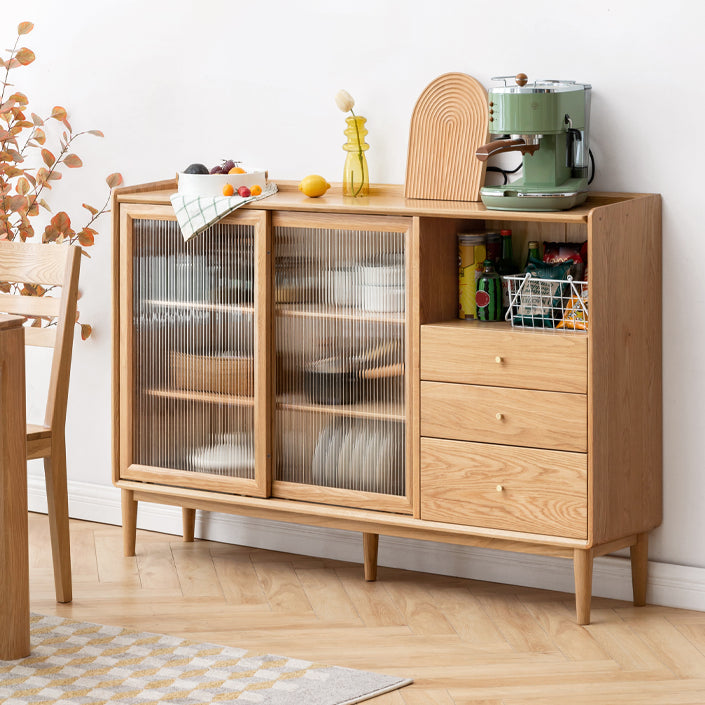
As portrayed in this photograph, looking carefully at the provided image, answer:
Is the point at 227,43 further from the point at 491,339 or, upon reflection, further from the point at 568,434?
the point at 568,434

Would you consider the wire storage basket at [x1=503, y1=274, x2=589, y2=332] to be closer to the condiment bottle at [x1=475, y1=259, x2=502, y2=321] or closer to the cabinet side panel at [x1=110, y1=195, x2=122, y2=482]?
the condiment bottle at [x1=475, y1=259, x2=502, y2=321]

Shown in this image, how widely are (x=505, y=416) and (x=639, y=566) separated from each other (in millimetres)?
562

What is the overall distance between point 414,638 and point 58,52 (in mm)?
2244

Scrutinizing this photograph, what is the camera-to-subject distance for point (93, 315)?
4152 millimetres

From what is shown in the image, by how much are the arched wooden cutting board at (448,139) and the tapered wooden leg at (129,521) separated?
1.21m

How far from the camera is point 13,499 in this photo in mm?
2904

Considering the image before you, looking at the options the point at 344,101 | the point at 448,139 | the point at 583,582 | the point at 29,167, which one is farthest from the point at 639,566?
the point at 29,167

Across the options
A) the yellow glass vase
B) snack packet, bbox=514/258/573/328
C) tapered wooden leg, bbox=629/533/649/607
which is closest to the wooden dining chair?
the yellow glass vase

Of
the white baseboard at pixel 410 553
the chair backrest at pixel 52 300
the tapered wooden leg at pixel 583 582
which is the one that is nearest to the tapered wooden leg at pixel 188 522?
the white baseboard at pixel 410 553

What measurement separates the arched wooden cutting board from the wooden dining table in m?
1.15

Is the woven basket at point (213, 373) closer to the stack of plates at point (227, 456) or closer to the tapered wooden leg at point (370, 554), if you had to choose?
the stack of plates at point (227, 456)

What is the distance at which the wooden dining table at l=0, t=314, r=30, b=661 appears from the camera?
2.88m

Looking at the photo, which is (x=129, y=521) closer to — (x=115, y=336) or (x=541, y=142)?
(x=115, y=336)

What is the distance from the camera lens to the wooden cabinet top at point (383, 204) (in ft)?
10.00
